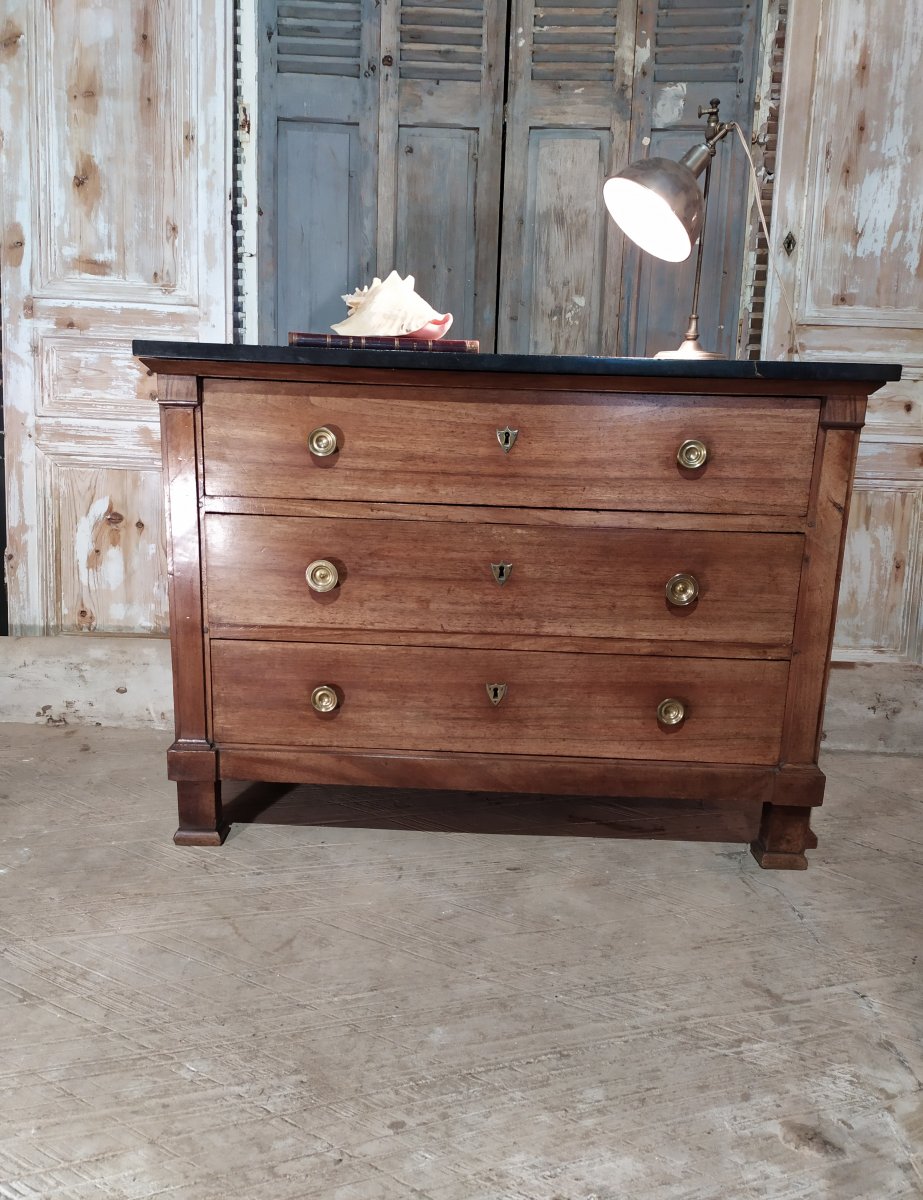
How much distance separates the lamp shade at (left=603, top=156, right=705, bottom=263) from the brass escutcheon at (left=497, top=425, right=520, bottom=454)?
25.2 inches

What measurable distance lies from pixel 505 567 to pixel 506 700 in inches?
10.5

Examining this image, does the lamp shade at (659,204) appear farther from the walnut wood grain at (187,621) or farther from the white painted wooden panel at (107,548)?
the white painted wooden panel at (107,548)

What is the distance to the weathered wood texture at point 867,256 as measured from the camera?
7.30ft

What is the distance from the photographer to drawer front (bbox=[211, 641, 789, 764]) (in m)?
1.68

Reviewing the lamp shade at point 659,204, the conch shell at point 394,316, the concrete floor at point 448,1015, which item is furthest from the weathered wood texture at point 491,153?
the concrete floor at point 448,1015

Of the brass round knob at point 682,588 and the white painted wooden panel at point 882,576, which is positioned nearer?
the brass round knob at point 682,588

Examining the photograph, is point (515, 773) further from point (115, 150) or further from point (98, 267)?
point (115, 150)

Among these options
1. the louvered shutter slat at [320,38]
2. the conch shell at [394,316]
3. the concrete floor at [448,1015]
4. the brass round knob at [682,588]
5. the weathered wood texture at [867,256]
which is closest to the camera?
the concrete floor at [448,1015]

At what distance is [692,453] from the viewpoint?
1585 millimetres

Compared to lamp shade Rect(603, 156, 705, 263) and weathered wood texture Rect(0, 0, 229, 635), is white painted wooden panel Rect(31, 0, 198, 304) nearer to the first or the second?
weathered wood texture Rect(0, 0, 229, 635)

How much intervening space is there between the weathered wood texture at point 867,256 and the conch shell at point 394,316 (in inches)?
40.9

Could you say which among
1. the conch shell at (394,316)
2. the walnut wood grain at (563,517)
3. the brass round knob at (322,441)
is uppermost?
the conch shell at (394,316)

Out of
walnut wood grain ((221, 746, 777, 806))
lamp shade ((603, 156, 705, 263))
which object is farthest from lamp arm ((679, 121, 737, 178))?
walnut wood grain ((221, 746, 777, 806))

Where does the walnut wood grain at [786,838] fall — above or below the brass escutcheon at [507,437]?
below
